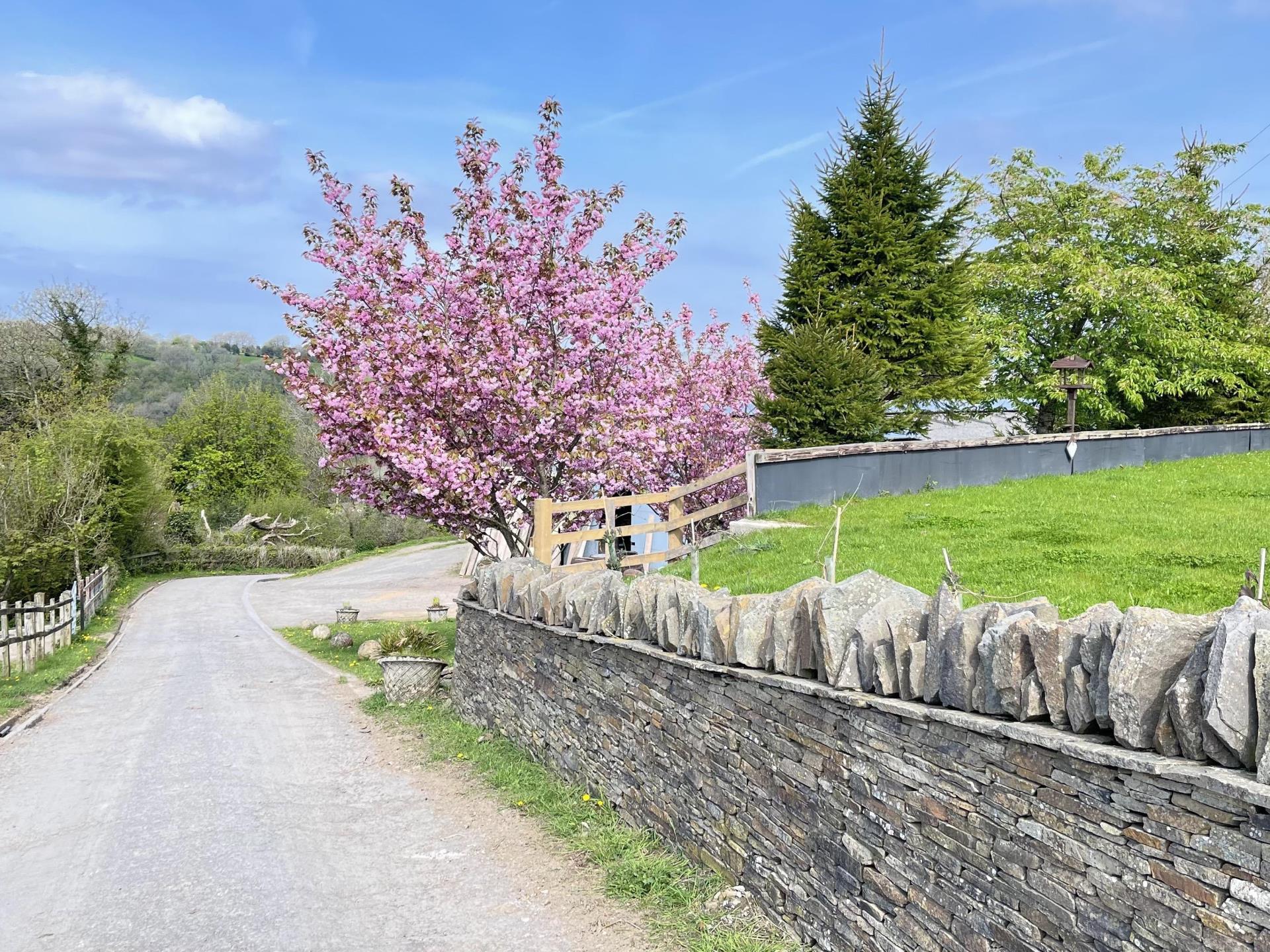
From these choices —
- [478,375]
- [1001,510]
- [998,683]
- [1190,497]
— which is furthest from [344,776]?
[1190,497]

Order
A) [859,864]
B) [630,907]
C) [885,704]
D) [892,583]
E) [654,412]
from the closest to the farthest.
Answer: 1. [885,704]
2. [859,864]
3. [892,583]
4. [630,907]
5. [654,412]

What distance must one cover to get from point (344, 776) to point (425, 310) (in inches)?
265

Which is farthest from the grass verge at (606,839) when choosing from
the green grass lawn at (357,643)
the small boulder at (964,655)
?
the green grass lawn at (357,643)

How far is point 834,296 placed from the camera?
763 inches

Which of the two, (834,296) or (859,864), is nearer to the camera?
(859,864)

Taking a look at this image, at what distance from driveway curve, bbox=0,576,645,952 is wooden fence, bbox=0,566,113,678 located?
179 inches

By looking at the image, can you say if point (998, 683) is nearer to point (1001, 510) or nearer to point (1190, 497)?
point (1001, 510)

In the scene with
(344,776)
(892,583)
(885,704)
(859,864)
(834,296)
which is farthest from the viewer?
(834,296)

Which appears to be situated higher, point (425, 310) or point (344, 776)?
point (425, 310)

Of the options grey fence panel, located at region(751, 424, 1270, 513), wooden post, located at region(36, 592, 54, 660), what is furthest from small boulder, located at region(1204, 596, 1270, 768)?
wooden post, located at region(36, 592, 54, 660)

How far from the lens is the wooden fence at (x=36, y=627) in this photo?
15211mm

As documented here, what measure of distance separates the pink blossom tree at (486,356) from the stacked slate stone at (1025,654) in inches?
267

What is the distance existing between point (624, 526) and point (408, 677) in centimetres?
348

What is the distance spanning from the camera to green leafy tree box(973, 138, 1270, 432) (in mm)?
23938
